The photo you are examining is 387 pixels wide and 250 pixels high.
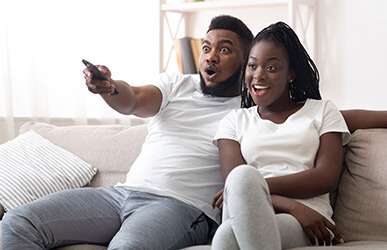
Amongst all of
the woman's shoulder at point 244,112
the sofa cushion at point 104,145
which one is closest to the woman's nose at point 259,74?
the woman's shoulder at point 244,112

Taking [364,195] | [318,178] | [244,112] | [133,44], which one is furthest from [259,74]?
[133,44]

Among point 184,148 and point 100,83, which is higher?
point 100,83

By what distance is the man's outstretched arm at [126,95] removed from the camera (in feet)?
6.26

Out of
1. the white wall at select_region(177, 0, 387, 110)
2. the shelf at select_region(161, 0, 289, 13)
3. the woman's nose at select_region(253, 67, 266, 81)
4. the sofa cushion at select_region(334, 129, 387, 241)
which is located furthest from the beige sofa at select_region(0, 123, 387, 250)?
the shelf at select_region(161, 0, 289, 13)

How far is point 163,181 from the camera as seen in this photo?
2.02 metres

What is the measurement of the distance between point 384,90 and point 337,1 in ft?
1.48

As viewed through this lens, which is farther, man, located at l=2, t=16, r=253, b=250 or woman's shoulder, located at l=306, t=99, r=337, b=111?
woman's shoulder, located at l=306, t=99, r=337, b=111

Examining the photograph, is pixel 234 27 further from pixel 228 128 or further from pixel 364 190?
pixel 364 190

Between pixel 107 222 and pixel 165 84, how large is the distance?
0.49 m

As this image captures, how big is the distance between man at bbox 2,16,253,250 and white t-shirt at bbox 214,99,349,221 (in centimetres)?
17

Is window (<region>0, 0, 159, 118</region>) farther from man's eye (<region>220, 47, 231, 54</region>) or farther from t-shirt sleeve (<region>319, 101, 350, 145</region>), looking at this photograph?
t-shirt sleeve (<region>319, 101, 350, 145</region>)

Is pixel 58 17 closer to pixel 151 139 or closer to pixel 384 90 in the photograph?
pixel 151 139

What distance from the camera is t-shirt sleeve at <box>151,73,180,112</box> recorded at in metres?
2.14

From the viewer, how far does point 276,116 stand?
1.97 metres
